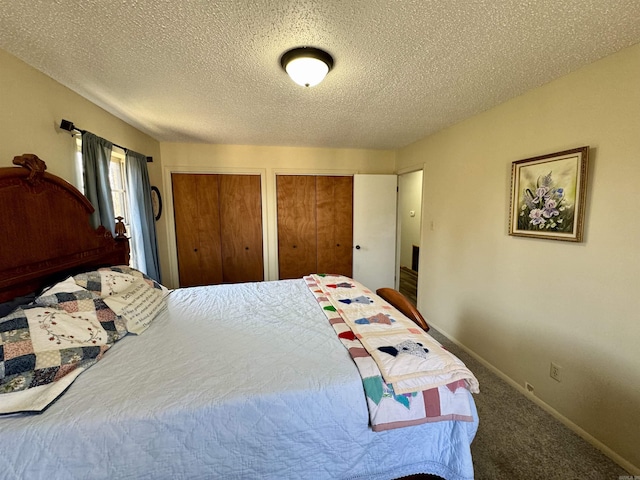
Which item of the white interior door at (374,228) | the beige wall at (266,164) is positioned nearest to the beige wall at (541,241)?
the beige wall at (266,164)

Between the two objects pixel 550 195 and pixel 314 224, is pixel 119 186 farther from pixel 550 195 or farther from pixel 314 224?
pixel 550 195

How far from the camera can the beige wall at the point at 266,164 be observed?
10.7 feet

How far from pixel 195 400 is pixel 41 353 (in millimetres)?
672

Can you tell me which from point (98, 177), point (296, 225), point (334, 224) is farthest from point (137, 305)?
point (334, 224)

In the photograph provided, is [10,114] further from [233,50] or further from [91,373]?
[91,373]

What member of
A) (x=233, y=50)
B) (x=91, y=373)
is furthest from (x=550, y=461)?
(x=233, y=50)

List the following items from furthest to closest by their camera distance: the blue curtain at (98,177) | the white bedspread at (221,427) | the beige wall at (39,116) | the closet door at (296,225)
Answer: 1. the closet door at (296,225)
2. the blue curtain at (98,177)
3. the beige wall at (39,116)
4. the white bedspread at (221,427)

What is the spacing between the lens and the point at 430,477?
1139 millimetres

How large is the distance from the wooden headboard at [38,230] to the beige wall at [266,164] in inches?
61.2

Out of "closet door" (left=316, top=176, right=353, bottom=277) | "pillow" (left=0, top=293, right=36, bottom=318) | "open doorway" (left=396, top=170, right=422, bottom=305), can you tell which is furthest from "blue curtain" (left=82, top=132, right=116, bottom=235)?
"open doorway" (left=396, top=170, right=422, bottom=305)

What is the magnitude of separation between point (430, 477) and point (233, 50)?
2346 millimetres

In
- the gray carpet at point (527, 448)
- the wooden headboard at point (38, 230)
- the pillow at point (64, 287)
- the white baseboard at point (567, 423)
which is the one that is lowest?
the gray carpet at point (527, 448)

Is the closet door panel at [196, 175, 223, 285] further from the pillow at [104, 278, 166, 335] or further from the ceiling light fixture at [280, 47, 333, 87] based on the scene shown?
the ceiling light fixture at [280, 47, 333, 87]

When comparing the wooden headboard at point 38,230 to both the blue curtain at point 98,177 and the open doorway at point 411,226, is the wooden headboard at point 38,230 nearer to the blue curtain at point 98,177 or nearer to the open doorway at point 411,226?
the blue curtain at point 98,177
